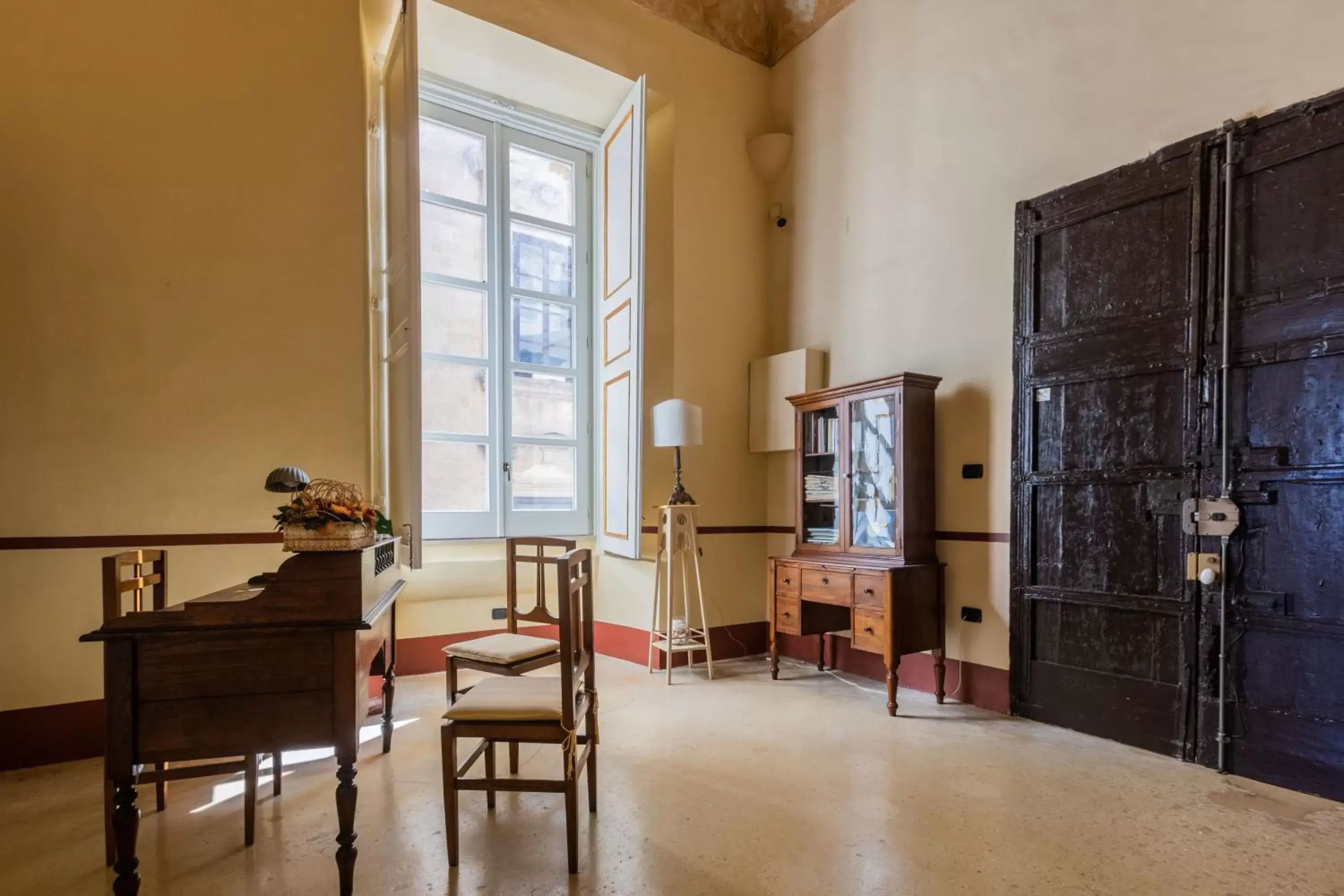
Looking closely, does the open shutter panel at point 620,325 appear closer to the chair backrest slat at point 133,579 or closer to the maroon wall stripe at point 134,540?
the maroon wall stripe at point 134,540

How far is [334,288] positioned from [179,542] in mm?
1462

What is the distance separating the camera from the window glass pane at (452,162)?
4723mm

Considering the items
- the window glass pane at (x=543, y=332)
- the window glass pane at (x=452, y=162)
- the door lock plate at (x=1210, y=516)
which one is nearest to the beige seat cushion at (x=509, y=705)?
the door lock plate at (x=1210, y=516)

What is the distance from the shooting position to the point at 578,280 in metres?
5.30

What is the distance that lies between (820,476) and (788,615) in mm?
909

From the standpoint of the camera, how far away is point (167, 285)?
326cm

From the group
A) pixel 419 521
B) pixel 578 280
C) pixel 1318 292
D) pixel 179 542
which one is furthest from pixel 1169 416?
pixel 179 542

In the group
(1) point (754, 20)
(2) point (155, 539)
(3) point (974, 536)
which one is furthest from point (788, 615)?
(1) point (754, 20)

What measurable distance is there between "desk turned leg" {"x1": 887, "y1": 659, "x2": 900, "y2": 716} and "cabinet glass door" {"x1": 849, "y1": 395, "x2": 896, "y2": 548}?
2.17 ft

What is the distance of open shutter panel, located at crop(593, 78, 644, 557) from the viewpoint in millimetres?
4387

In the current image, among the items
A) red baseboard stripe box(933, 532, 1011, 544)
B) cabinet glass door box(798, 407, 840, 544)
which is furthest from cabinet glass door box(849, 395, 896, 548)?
red baseboard stripe box(933, 532, 1011, 544)

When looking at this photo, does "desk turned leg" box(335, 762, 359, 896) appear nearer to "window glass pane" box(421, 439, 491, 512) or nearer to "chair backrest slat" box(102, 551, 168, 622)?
"chair backrest slat" box(102, 551, 168, 622)

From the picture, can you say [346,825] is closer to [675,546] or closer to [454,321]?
[675,546]

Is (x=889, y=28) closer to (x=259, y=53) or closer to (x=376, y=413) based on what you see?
(x=259, y=53)
